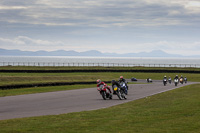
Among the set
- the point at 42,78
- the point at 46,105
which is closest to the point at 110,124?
the point at 46,105

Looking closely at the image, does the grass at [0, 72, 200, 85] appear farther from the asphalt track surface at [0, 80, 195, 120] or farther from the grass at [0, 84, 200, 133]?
the grass at [0, 84, 200, 133]

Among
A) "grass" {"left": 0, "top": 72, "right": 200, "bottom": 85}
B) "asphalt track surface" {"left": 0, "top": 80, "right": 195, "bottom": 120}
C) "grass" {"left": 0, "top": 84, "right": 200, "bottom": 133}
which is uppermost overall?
"grass" {"left": 0, "top": 72, "right": 200, "bottom": 85}

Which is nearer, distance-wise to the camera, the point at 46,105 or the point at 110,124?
the point at 110,124

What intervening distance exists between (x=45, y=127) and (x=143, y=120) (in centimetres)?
392

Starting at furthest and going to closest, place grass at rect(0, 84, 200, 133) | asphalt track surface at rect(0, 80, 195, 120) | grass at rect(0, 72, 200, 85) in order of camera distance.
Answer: grass at rect(0, 72, 200, 85) < asphalt track surface at rect(0, 80, 195, 120) < grass at rect(0, 84, 200, 133)

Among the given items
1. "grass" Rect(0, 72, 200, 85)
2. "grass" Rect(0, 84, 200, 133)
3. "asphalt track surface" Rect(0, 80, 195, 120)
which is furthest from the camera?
"grass" Rect(0, 72, 200, 85)

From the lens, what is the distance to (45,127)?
42.8 ft

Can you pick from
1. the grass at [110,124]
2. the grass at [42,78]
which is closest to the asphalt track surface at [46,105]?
the grass at [110,124]

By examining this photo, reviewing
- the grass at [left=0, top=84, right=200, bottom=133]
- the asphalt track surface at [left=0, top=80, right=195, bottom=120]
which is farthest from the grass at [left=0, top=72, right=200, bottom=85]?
the grass at [left=0, top=84, right=200, bottom=133]

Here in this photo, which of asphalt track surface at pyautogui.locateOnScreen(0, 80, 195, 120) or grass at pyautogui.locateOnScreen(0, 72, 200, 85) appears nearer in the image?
asphalt track surface at pyautogui.locateOnScreen(0, 80, 195, 120)

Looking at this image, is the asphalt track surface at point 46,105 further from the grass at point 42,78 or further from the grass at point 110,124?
the grass at point 42,78

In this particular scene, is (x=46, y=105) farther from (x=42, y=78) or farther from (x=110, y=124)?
(x=42, y=78)

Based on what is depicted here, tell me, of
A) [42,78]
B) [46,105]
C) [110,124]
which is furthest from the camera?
[42,78]

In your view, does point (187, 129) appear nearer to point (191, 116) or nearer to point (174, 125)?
point (174, 125)
